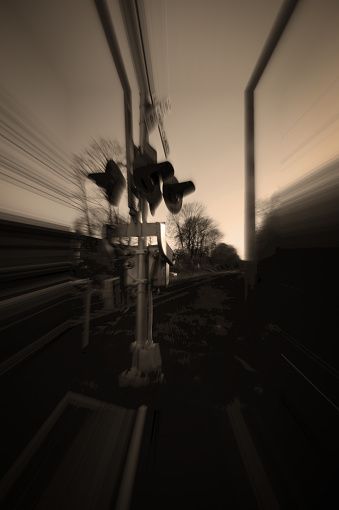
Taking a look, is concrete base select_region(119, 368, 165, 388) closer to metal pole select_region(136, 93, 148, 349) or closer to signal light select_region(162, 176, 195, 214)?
metal pole select_region(136, 93, 148, 349)

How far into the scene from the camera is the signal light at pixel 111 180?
41.8 inches

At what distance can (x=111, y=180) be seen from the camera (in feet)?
3.55

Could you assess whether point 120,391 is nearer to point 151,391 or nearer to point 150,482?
point 151,391

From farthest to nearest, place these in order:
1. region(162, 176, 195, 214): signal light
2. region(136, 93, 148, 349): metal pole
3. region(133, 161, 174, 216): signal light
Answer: region(136, 93, 148, 349): metal pole < region(162, 176, 195, 214): signal light < region(133, 161, 174, 216): signal light

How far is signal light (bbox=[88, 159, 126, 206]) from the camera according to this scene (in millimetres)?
1062

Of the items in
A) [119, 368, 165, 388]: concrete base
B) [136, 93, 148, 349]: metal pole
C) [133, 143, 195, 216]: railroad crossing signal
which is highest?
[133, 143, 195, 216]: railroad crossing signal

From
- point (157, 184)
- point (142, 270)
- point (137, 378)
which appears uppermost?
point (157, 184)

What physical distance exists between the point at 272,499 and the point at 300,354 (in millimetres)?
935

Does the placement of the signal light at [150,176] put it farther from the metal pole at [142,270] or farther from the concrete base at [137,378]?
the concrete base at [137,378]

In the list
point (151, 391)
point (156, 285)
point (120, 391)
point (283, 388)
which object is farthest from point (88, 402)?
point (283, 388)

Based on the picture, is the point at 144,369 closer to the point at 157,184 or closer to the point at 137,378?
the point at 137,378

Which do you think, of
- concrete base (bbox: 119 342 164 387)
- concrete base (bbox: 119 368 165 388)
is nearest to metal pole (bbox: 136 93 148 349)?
concrete base (bbox: 119 342 164 387)

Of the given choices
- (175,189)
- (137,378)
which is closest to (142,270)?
(175,189)

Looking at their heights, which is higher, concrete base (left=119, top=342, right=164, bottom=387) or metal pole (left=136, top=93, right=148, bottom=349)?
metal pole (left=136, top=93, right=148, bottom=349)
